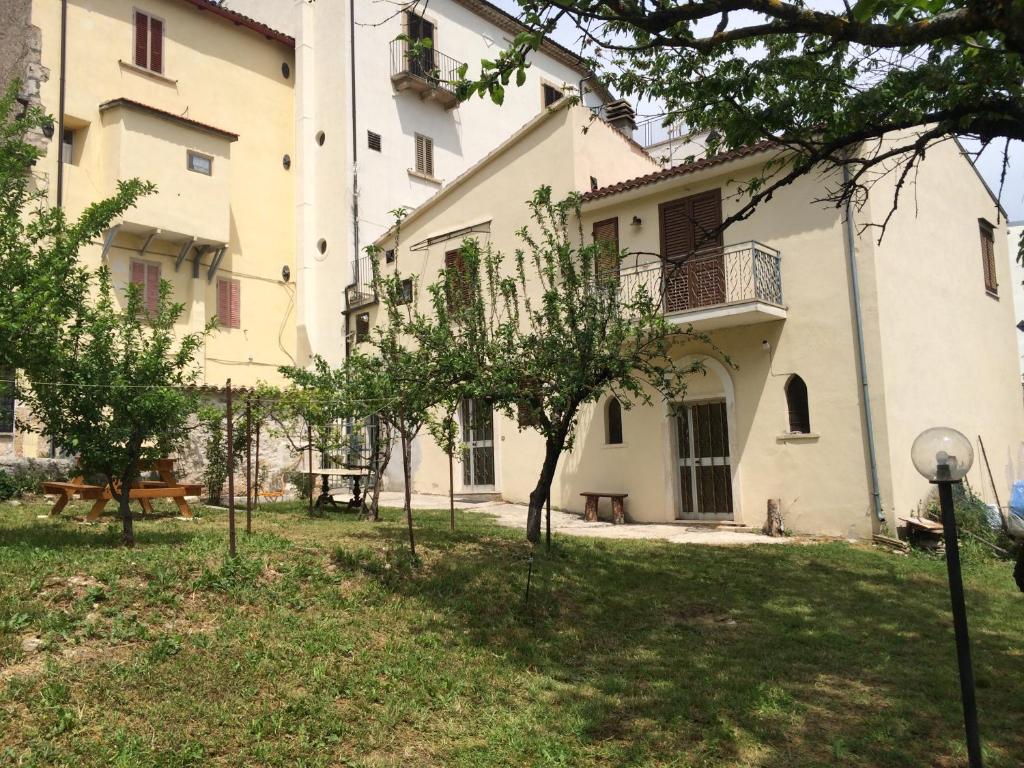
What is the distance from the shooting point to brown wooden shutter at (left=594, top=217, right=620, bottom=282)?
10.4 metres

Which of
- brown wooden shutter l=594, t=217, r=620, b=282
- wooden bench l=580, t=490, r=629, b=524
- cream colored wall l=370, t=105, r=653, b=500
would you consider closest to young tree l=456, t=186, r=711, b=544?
brown wooden shutter l=594, t=217, r=620, b=282

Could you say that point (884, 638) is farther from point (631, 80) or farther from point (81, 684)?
point (81, 684)

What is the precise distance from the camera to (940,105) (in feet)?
22.6

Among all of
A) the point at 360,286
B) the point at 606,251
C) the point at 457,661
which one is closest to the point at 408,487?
the point at 457,661

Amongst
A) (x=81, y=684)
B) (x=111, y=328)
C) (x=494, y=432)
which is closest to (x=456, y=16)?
(x=494, y=432)

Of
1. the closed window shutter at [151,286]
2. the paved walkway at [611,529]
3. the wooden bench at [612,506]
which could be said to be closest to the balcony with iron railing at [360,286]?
the closed window shutter at [151,286]

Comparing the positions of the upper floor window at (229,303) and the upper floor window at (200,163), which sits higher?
the upper floor window at (200,163)

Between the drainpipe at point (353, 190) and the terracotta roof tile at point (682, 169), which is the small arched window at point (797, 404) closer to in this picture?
the terracotta roof tile at point (682, 169)

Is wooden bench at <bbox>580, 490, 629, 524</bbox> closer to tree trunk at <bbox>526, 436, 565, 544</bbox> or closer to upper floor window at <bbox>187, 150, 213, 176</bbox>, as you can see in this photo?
tree trunk at <bbox>526, 436, 565, 544</bbox>

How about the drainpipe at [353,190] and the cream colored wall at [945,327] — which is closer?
the cream colored wall at [945,327]

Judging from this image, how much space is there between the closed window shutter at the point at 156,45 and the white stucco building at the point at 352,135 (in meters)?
3.86

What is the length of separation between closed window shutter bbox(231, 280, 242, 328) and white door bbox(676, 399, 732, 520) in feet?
40.8

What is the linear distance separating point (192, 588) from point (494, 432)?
38.5 feet

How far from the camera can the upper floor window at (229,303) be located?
21547 mm
